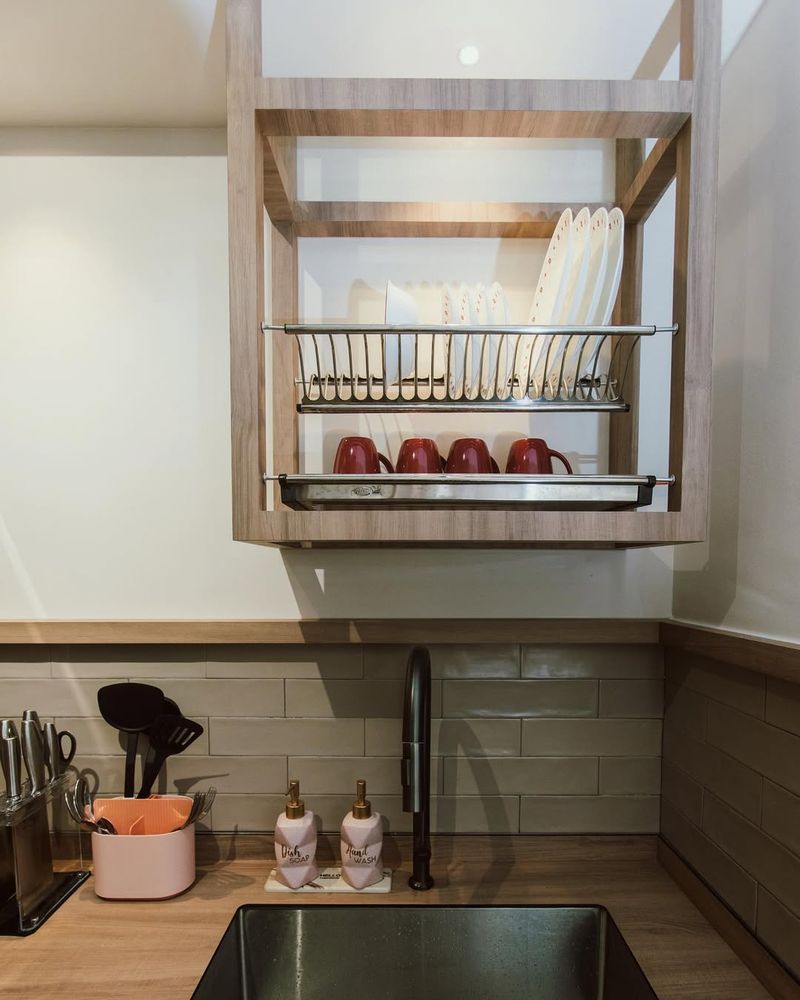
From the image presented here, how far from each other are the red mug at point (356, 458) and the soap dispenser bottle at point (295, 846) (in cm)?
56


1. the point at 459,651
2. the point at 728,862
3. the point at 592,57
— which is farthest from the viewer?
the point at 459,651

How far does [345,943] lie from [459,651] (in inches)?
19.7

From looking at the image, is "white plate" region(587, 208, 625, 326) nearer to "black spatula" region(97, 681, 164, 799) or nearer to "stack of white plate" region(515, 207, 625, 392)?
"stack of white plate" region(515, 207, 625, 392)

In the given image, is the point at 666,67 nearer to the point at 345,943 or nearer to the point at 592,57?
the point at 592,57

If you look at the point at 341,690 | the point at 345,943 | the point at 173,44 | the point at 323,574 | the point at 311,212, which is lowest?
the point at 345,943

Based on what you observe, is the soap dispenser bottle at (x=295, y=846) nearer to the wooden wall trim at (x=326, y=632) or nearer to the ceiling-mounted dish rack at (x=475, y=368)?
the wooden wall trim at (x=326, y=632)

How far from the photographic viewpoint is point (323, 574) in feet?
4.16

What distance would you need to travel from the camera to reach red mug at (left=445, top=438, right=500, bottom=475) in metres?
1.01

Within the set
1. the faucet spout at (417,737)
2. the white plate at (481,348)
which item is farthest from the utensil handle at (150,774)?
the white plate at (481,348)

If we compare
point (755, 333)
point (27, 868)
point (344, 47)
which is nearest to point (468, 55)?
point (344, 47)

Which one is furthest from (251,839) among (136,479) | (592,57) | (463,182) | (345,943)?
(592,57)

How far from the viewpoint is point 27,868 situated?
1.05 metres

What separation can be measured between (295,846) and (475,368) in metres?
0.84

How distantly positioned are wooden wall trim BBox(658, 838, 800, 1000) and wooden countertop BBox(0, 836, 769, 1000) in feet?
0.04
